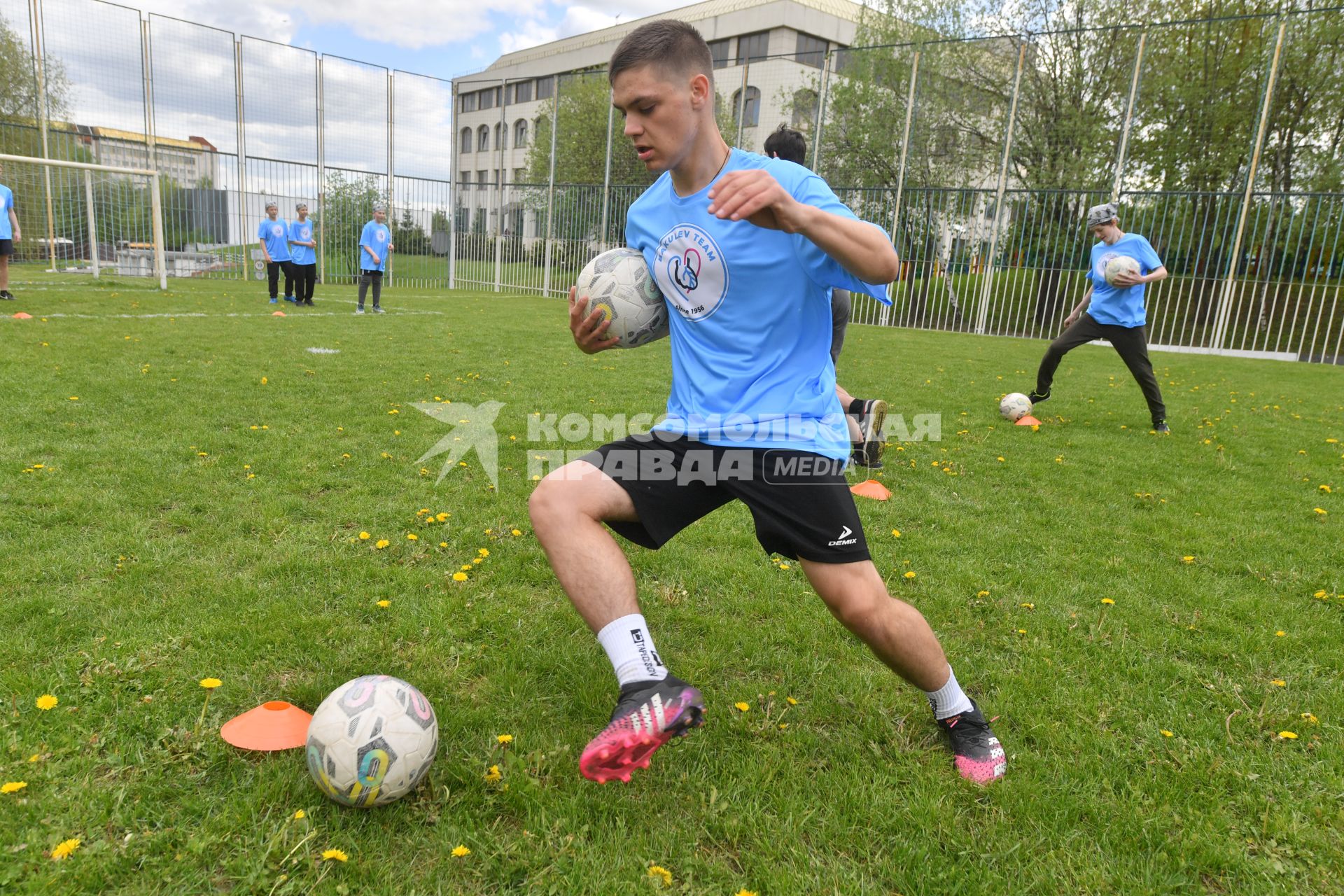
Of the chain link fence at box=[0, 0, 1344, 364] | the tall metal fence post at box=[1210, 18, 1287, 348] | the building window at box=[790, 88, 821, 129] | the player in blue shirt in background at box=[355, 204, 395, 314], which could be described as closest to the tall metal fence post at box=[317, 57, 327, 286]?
the chain link fence at box=[0, 0, 1344, 364]

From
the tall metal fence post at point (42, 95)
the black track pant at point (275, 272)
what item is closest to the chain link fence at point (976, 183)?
the tall metal fence post at point (42, 95)

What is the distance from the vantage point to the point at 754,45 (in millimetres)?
51844

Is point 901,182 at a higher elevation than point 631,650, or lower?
higher

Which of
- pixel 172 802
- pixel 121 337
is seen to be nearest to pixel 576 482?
pixel 172 802

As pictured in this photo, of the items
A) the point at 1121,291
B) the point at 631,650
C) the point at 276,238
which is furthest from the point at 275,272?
the point at 631,650

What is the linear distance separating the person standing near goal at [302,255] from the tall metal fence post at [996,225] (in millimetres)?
16974

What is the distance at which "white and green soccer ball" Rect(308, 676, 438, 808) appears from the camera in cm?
229

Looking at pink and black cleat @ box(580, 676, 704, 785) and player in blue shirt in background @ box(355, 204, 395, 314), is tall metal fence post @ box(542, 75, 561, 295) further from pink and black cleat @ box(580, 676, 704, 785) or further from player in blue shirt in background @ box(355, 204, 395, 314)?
pink and black cleat @ box(580, 676, 704, 785)

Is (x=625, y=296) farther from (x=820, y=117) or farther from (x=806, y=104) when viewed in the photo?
(x=806, y=104)

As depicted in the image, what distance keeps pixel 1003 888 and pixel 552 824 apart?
1284mm

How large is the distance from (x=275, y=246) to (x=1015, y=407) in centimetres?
1494

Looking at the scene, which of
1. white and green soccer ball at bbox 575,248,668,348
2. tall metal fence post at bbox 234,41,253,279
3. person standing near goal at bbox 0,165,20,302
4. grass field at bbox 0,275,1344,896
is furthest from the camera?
tall metal fence post at bbox 234,41,253,279

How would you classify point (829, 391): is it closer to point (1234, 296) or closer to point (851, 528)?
point (851, 528)

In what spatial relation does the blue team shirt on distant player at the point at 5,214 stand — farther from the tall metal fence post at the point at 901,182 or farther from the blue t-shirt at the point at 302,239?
the tall metal fence post at the point at 901,182
